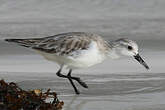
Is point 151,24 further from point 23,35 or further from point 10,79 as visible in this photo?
point 10,79

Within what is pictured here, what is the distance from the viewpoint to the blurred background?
23.5 feet

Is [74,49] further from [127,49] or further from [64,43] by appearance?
[127,49]

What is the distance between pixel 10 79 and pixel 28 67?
2.59 feet

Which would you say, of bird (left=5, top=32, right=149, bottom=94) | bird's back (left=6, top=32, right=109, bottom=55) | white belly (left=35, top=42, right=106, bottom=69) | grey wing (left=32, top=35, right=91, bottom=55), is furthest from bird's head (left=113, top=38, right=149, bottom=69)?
grey wing (left=32, top=35, right=91, bottom=55)

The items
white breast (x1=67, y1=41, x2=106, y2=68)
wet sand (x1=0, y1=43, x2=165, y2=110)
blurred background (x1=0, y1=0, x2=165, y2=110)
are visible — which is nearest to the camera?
wet sand (x1=0, y1=43, x2=165, y2=110)

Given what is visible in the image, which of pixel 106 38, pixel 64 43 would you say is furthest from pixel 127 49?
pixel 106 38

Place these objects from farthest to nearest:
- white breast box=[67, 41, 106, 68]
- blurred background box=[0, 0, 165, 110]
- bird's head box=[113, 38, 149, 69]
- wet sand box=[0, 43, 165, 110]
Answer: bird's head box=[113, 38, 149, 69], white breast box=[67, 41, 106, 68], blurred background box=[0, 0, 165, 110], wet sand box=[0, 43, 165, 110]

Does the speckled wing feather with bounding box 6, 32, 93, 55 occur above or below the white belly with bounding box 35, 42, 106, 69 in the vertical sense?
above

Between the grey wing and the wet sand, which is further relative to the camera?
the grey wing

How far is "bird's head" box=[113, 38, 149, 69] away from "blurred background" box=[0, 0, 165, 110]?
287mm

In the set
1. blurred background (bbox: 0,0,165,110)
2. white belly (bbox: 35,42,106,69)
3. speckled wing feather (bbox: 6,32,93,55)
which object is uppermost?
speckled wing feather (bbox: 6,32,93,55)

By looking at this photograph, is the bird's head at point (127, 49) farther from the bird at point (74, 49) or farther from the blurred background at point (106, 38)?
the blurred background at point (106, 38)

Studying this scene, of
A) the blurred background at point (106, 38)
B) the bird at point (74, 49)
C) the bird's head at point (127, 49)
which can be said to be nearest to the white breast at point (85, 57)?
the bird at point (74, 49)

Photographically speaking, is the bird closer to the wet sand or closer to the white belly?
the white belly
